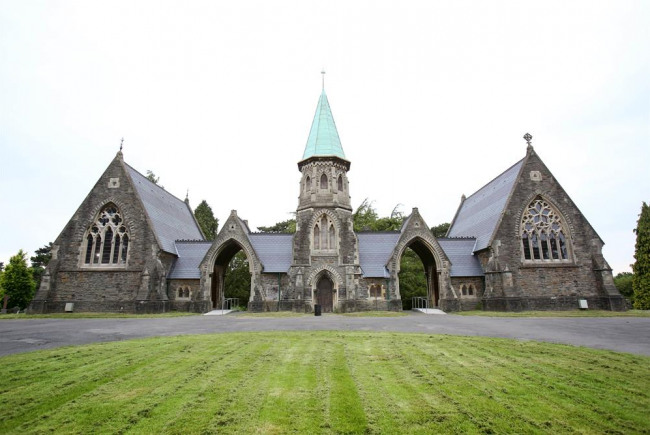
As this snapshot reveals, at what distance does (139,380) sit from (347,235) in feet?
76.0

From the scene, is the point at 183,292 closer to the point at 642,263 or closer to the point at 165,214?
the point at 165,214

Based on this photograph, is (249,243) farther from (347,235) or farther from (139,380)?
(139,380)

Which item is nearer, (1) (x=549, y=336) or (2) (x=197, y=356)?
(2) (x=197, y=356)

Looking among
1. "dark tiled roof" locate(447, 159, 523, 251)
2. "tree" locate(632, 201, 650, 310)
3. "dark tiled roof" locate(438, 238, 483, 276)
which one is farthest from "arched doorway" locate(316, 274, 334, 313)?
"tree" locate(632, 201, 650, 310)

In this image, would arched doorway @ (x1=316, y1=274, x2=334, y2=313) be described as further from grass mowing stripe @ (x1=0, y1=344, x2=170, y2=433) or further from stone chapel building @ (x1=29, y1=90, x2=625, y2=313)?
grass mowing stripe @ (x1=0, y1=344, x2=170, y2=433)

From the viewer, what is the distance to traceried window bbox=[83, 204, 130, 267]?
1129 inches

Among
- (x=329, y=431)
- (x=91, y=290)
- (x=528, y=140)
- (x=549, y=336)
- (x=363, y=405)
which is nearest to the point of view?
(x=329, y=431)

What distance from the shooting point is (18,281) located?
130 feet

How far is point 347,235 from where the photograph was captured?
96.4 ft

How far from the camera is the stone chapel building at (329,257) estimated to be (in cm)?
2736

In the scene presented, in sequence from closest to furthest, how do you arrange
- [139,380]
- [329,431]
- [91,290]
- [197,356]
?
1. [329,431]
2. [139,380]
3. [197,356]
4. [91,290]

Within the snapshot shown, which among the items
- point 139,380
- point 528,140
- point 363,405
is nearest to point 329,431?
point 363,405

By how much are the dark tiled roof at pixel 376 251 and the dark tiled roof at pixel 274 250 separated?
6238 mm

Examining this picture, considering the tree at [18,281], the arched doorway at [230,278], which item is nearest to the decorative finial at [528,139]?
the arched doorway at [230,278]
